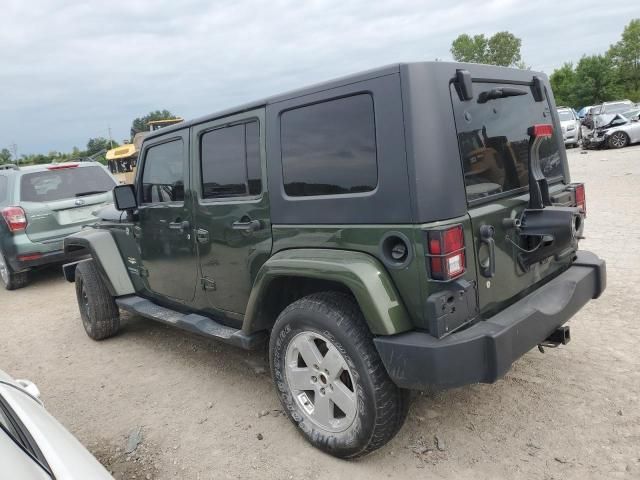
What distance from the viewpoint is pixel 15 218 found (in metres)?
7.25

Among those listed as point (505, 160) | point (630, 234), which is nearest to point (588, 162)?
point (630, 234)

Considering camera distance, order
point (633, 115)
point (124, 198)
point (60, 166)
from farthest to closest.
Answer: point (633, 115) → point (60, 166) → point (124, 198)

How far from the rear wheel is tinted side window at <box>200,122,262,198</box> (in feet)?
62.2

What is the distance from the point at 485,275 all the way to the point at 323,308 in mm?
847

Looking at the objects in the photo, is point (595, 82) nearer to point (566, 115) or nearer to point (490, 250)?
point (566, 115)

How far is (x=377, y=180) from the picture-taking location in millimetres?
2477

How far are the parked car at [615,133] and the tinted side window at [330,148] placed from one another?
1900cm

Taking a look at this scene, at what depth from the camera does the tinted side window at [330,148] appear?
8.30ft

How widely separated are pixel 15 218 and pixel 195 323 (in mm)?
5005

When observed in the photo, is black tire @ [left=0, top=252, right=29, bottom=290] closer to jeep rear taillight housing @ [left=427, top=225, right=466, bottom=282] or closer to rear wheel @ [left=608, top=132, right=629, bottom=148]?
jeep rear taillight housing @ [left=427, top=225, right=466, bottom=282]

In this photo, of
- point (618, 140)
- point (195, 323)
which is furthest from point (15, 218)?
point (618, 140)

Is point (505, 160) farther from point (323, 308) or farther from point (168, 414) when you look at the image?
point (168, 414)

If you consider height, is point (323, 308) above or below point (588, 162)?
below

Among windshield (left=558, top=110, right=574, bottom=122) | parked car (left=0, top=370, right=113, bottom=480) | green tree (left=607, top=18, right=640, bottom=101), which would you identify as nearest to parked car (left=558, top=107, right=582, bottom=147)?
windshield (left=558, top=110, right=574, bottom=122)
